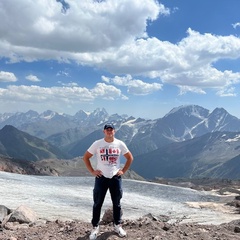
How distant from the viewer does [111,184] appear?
480 inches

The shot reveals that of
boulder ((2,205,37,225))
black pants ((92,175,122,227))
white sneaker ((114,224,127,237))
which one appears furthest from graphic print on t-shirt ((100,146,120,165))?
boulder ((2,205,37,225))

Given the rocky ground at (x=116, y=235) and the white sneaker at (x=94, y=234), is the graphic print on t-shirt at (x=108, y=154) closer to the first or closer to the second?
the white sneaker at (x=94, y=234)

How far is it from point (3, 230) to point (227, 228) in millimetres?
9417

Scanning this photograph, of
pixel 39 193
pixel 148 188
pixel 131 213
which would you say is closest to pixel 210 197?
pixel 148 188

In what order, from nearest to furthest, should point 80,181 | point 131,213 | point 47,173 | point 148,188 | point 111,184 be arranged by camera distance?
point 111,184 < point 131,213 < point 148,188 < point 80,181 < point 47,173

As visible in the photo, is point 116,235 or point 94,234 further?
point 116,235

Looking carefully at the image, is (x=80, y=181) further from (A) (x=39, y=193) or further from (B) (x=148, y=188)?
(A) (x=39, y=193)

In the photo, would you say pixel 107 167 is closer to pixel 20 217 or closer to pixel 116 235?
pixel 116 235

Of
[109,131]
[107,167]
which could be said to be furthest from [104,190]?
[109,131]

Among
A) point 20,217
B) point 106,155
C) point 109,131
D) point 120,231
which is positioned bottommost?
point 20,217

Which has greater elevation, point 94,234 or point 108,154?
point 108,154

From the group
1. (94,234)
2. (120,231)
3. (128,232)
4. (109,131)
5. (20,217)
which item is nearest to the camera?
(94,234)

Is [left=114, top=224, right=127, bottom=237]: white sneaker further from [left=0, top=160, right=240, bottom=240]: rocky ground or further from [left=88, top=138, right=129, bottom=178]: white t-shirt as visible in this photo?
[left=88, top=138, right=129, bottom=178]: white t-shirt

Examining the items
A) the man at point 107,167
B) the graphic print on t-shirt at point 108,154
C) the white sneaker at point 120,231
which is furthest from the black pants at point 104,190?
the graphic print on t-shirt at point 108,154
